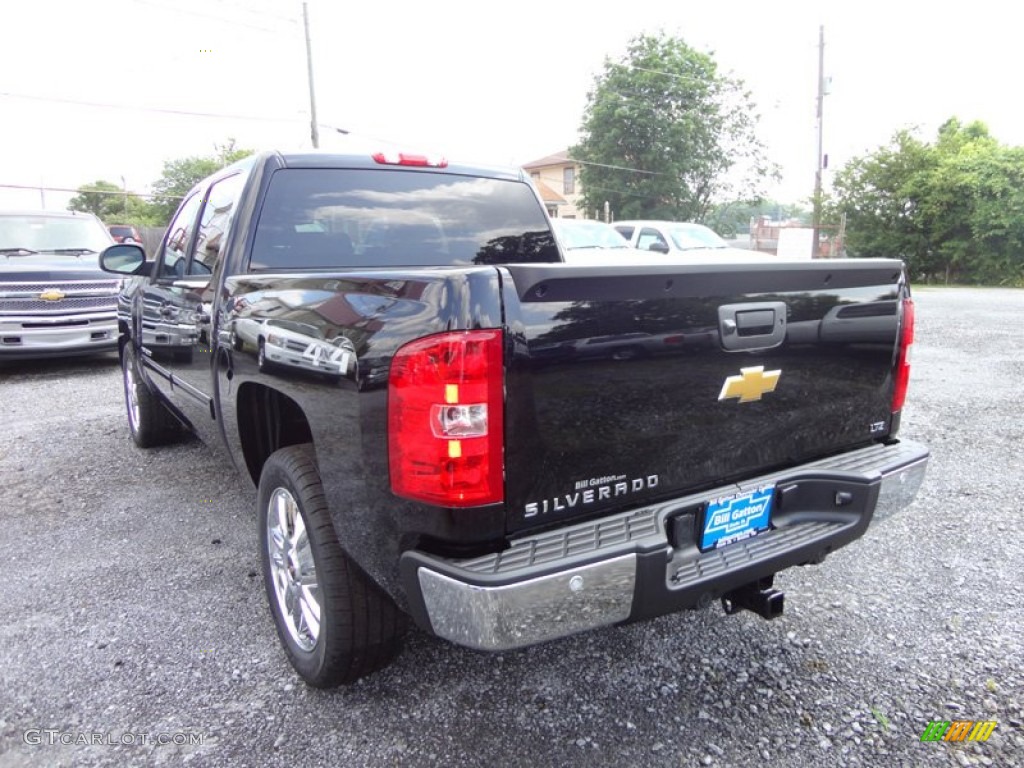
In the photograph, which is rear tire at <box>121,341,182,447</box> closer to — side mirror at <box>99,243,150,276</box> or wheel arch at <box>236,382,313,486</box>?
side mirror at <box>99,243,150,276</box>

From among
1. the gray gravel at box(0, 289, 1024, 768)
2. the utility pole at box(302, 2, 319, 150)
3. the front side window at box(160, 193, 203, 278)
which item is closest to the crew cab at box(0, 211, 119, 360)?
the front side window at box(160, 193, 203, 278)

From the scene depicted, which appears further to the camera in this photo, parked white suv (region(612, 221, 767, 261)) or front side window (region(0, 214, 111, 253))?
parked white suv (region(612, 221, 767, 261))

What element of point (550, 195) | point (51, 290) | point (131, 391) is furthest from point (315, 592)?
point (550, 195)

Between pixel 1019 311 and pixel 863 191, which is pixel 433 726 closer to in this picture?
pixel 1019 311

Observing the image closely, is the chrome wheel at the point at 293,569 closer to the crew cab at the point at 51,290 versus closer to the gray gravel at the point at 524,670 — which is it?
the gray gravel at the point at 524,670

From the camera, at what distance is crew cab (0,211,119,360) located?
25.7 ft

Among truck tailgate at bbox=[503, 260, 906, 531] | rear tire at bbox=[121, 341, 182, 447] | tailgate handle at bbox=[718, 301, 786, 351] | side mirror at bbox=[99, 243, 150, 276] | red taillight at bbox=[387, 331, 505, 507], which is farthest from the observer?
rear tire at bbox=[121, 341, 182, 447]

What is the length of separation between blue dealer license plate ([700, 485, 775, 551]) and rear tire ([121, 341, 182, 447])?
4007 millimetres

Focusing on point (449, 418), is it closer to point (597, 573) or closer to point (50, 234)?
point (597, 573)

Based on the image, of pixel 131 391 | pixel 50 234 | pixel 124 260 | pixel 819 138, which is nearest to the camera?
pixel 124 260

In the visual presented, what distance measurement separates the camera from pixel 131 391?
5363 millimetres

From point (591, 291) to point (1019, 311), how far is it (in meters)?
15.9

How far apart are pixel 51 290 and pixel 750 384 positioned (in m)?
8.40

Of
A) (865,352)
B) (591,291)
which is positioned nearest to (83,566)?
(591,291)
